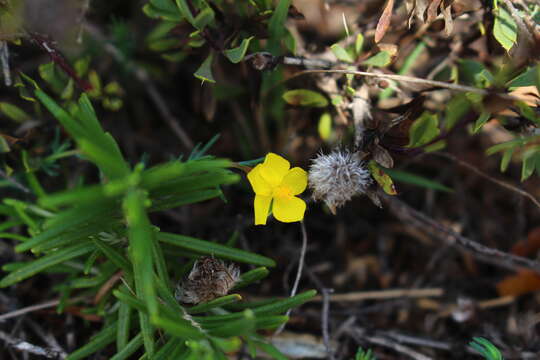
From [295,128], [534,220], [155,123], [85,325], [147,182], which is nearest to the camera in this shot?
[147,182]

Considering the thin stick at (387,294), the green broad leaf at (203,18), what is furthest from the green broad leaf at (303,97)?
the thin stick at (387,294)

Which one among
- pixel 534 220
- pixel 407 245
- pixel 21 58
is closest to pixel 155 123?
pixel 21 58

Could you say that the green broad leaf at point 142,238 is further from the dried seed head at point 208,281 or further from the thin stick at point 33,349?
the thin stick at point 33,349

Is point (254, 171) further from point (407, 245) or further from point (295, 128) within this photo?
point (407, 245)

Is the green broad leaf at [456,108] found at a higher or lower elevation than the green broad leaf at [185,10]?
lower

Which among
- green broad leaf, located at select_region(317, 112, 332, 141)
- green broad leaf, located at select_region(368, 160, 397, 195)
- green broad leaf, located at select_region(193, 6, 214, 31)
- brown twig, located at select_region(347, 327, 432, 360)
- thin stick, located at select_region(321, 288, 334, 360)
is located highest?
green broad leaf, located at select_region(193, 6, 214, 31)

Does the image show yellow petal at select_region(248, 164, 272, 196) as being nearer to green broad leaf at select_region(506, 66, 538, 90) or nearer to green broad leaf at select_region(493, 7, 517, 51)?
green broad leaf at select_region(506, 66, 538, 90)

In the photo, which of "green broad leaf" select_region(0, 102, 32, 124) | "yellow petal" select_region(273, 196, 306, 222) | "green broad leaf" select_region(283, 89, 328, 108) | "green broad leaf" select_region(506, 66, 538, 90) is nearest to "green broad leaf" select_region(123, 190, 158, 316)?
"yellow petal" select_region(273, 196, 306, 222)
